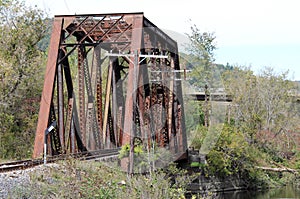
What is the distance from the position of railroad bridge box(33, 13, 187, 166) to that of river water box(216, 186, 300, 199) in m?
5.85

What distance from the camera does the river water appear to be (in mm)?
30938

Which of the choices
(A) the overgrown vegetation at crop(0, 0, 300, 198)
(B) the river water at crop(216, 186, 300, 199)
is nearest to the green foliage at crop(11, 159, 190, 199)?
(A) the overgrown vegetation at crop(0, 0, 300, 198)

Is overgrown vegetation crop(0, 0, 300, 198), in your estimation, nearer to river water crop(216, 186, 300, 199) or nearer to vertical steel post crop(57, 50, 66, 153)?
river water crop(216, 186, 300, 199)

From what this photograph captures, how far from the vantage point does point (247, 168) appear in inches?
1374

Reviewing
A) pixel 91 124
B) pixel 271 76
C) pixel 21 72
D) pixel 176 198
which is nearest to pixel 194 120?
pixel 271 76

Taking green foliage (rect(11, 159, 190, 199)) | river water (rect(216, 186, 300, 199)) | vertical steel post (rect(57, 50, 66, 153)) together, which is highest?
vertical steel post (rect(57, 50, 66, 153))

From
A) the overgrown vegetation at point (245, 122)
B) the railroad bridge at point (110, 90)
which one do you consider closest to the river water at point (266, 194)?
the overgrown vegetation at point (245, 122)

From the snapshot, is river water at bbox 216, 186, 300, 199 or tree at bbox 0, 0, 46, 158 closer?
tree at bbox 0, 0, 46, 158

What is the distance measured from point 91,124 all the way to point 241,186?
55.0 ft

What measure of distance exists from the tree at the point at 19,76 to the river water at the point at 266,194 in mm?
11597

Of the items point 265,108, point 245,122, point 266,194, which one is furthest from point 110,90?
point 265,108

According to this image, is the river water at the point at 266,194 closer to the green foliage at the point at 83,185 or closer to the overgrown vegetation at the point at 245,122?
the overgrown vegetation at the point at 245,122

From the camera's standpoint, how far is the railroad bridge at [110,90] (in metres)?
17.9

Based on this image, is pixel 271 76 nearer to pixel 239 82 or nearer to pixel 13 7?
pixel 239 82
